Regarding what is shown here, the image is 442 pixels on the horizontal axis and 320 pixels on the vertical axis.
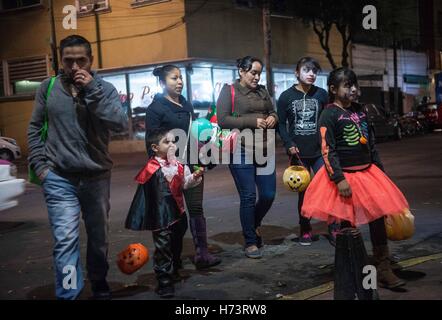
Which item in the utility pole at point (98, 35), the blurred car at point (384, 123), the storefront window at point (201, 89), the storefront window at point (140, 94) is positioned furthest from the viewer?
the utility pole at point (98, 35)

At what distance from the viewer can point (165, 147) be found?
489 centimetres

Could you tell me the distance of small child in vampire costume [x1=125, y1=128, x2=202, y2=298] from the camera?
4707mm

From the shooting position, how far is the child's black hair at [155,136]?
16.3ft

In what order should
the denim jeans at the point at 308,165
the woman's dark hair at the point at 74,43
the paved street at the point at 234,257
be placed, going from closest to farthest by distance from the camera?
1. the woman's dark hair at the point at 74,43
2. the paved street at the point at 234,257
3. the denim jeans at the point at 308,165

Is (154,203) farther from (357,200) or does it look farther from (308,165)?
(308,165)

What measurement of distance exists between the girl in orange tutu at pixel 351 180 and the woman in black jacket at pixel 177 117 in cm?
135

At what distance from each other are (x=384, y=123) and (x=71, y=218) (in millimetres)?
22810

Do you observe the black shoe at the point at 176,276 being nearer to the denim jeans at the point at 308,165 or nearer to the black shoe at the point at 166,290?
the black shoe at the point at 166,290

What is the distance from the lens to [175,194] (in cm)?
487

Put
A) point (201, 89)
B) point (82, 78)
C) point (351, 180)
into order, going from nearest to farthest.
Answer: point (82, 78), point (351, 180), point (201, 89)

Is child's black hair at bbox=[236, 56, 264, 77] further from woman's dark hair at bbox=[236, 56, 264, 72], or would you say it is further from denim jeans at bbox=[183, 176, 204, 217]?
denim jeans at bbox=[183, 176, 204, 217]

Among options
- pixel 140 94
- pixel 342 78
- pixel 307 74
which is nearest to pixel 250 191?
pixel 307 74

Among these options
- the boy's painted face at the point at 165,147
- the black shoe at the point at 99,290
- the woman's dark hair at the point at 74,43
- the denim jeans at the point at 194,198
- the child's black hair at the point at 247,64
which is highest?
the woman's dark hair at the point at 74,43

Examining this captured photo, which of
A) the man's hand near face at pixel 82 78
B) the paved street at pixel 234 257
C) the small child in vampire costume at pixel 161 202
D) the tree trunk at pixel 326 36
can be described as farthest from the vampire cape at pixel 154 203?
the tree trunk at pixel 326 36
